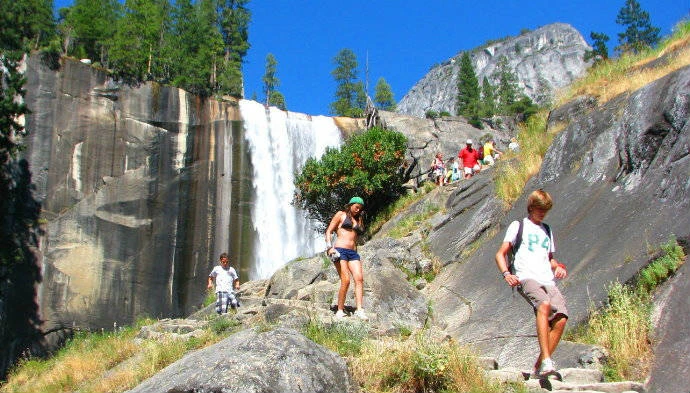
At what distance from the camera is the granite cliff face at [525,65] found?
13238 centimetres

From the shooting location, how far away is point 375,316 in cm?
881

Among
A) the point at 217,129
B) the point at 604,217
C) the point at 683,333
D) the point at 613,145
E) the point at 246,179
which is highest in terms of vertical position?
the point at 217,129

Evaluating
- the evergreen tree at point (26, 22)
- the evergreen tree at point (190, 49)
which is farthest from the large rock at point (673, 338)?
the evergreen tree at point (190, 49)

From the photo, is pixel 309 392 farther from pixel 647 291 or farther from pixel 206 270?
pixel 206 270

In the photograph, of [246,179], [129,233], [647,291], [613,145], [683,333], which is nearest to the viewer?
[683,333]

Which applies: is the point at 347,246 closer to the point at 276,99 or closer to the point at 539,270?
the point at 539,270

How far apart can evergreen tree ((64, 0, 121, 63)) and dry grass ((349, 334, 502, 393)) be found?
101ft

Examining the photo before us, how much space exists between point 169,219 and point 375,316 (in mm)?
18440

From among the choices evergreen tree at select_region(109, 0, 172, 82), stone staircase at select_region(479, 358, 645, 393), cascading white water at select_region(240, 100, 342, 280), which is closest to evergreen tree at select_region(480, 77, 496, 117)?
evergreen tree at select_region(109, 0, 172, 82)

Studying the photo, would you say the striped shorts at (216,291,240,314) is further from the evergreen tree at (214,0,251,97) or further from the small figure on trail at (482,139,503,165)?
the evergreen tree at (214,0,251,97)

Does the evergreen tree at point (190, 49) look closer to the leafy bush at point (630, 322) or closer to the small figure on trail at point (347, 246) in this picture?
the small figure on trail at point (347, 246)

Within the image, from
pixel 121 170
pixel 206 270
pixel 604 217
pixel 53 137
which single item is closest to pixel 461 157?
pixel 604 217

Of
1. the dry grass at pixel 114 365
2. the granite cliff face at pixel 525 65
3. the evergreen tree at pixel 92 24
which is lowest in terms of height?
the dry grass at pixel 114 365

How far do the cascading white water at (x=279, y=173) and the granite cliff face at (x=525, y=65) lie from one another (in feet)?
310
